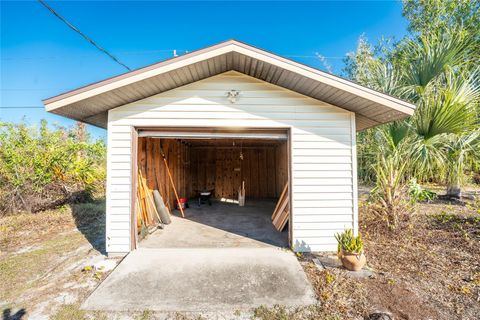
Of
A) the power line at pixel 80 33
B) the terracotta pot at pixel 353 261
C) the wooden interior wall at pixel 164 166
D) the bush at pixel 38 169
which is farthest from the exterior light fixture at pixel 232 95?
the bush at pixel 38 169

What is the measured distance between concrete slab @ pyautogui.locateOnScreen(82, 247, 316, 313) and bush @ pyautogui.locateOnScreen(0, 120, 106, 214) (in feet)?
15.2

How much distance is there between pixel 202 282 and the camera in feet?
9.48

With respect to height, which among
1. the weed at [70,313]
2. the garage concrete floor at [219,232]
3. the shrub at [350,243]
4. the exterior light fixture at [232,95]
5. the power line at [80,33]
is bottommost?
the weed at [70,313]

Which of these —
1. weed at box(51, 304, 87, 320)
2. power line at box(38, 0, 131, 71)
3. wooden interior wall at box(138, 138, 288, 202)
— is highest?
power line at box(38, 0, 131, 71)

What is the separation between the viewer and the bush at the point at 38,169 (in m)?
5.95

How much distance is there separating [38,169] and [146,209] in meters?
3.64

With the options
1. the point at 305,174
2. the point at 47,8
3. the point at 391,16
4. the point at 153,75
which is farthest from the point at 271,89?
the point at 391,16

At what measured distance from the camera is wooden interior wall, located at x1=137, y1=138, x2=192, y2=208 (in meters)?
5.23

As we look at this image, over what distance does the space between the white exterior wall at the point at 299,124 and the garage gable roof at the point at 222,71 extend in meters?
0.15

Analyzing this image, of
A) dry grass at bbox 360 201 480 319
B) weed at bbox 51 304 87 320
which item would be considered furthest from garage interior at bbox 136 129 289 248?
dry grass at bbox 360 201 480 319

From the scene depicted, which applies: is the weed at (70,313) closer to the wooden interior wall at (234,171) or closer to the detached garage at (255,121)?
the detached garage at (255,121)

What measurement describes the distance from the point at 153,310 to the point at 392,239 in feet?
14.3

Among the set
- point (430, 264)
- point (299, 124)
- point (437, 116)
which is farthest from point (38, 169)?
point (437, 116)

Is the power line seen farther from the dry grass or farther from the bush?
the dry grass
